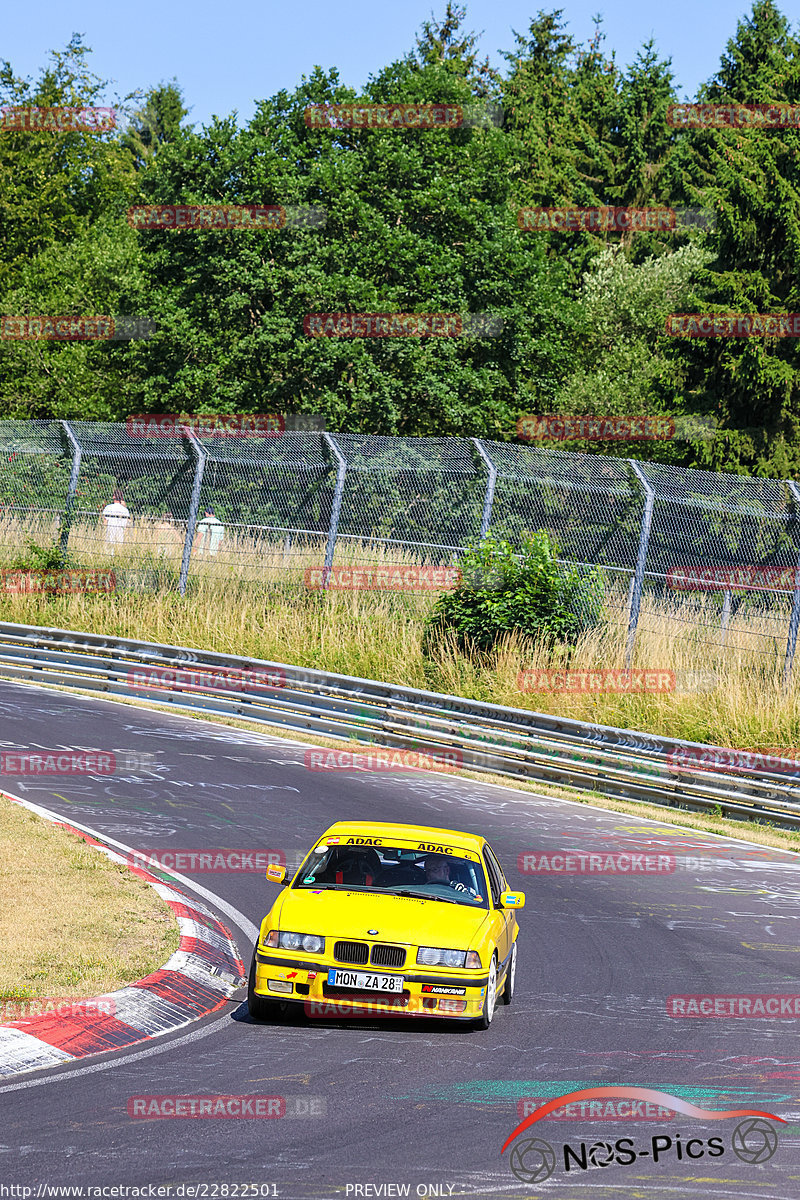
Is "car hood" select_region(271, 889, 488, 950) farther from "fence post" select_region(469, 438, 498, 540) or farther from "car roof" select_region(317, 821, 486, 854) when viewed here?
"fence post" select_region(469, 438, 498, 540)

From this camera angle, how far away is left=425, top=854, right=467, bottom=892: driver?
9.08 meters

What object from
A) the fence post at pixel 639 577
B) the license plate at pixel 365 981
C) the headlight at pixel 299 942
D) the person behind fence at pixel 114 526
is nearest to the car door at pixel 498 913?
the license plate at pixel 365 981

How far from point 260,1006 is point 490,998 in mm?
1385

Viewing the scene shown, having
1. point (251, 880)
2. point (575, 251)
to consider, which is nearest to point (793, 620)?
point (251, 880)

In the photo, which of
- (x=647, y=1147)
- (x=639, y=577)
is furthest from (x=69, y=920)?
(x=639, y=577)

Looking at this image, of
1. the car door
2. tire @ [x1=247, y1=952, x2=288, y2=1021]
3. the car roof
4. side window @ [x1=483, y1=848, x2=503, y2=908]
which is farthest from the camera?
the car roof

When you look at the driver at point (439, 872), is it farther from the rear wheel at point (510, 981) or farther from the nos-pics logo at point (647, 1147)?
the nos-pics logo at point (647, 1147)

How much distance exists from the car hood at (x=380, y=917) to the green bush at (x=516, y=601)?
1257cm

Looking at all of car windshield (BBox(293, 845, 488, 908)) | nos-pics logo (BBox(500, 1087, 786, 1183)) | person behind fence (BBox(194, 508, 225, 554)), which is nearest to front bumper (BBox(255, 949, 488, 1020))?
car windshield (BBox(293, 845, 488, 908))

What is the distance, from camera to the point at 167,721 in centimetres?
2086

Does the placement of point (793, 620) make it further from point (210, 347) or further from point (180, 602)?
point (210, 347)

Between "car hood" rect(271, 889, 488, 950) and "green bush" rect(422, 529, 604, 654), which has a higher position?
"green bush" rect(422, 529, 604, 654)

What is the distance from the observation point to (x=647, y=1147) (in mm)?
6207

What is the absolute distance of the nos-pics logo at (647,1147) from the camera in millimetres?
5926
